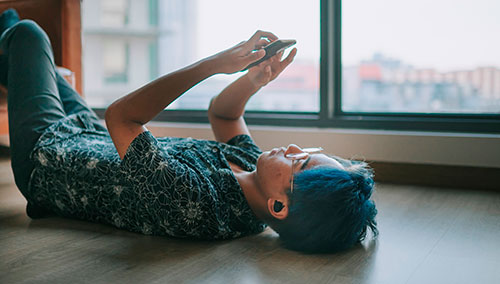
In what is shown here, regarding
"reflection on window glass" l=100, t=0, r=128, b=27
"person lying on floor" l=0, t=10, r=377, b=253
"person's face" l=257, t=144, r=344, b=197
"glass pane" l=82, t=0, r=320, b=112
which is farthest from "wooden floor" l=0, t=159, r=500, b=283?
"reflection on window glass" l=100, t=0, r=128, b=27

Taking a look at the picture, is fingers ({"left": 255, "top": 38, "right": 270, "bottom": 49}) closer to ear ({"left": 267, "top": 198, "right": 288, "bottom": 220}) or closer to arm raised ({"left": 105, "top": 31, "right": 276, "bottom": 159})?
arm raised ({"left": 105, "top": 31, "right": 276, "bottom": 159})

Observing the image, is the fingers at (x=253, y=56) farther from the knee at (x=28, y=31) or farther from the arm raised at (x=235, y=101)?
the knee at (x=28, y=31)

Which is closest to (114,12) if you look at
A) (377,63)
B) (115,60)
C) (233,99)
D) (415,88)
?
(115,60)

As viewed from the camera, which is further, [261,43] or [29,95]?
[29,95]

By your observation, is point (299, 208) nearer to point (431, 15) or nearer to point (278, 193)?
point (278, 193)

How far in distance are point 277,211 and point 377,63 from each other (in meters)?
2.09

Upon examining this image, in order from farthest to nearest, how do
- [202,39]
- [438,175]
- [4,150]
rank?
[202,39] < [4,150] < [438,175]

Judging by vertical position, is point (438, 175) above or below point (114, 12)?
below

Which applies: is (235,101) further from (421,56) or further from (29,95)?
(421,56)

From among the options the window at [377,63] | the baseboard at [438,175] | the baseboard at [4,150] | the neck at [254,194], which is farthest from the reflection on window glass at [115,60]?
the neck at [254,194]

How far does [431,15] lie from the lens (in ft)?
9.98

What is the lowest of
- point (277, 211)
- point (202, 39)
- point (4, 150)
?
point (4, 150)

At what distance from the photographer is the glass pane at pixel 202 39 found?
3623 millimetres

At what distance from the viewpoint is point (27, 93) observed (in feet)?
6.51
